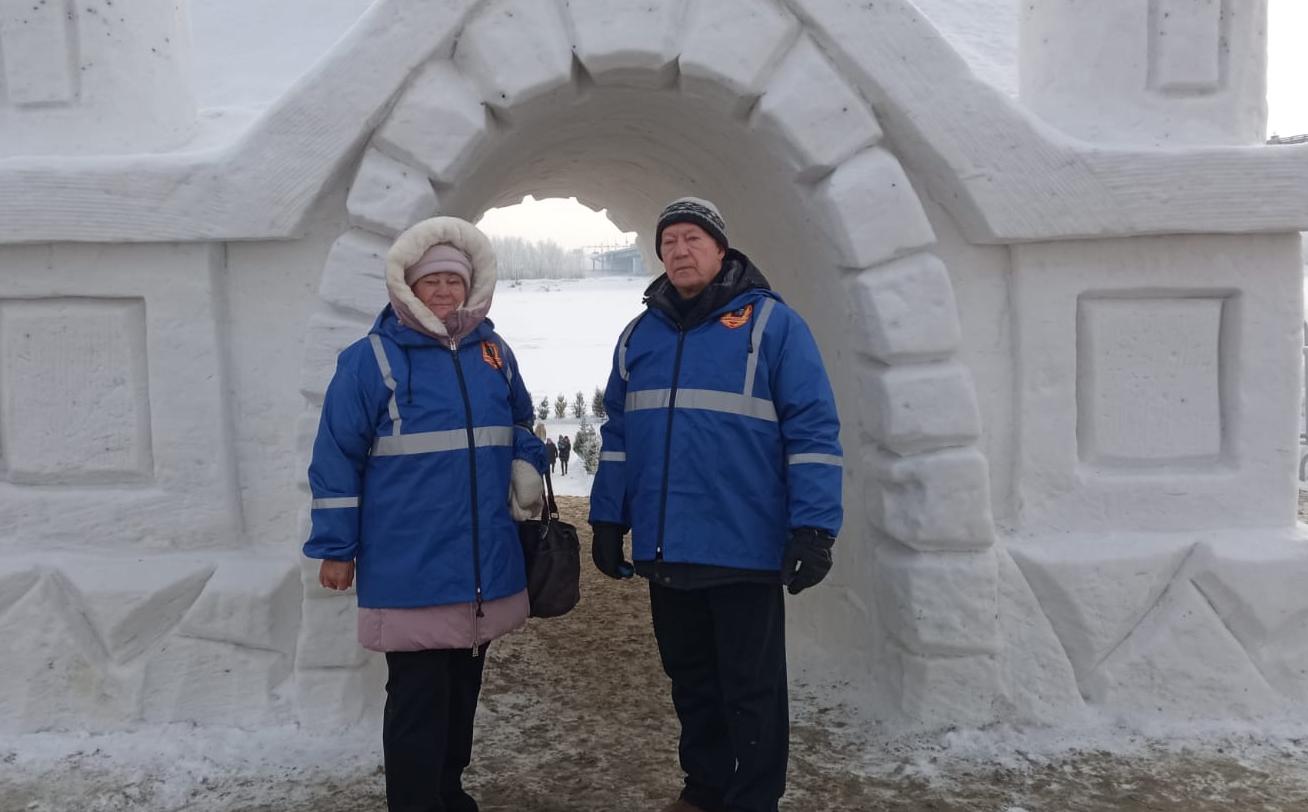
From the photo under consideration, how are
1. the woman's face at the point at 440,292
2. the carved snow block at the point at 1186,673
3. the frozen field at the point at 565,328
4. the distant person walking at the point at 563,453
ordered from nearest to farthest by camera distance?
the woman's face at the point at 440,292
the carved snow block at the point at 1186,673
the distant person walking at the point at 563,453
the frozen field at the point at 565,328

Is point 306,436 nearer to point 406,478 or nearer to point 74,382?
point 74,382

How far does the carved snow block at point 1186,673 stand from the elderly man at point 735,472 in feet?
5.04

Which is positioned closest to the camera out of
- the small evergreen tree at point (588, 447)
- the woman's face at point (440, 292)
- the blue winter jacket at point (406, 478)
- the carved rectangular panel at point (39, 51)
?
the blue winter jacket at point (406, 478)

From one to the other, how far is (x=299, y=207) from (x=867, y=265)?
184 centimetres

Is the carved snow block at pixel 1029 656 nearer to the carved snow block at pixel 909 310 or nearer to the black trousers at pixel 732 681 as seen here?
the carved snow block at pixel 909 310

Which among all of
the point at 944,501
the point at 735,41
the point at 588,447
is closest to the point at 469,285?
the point at 735,41

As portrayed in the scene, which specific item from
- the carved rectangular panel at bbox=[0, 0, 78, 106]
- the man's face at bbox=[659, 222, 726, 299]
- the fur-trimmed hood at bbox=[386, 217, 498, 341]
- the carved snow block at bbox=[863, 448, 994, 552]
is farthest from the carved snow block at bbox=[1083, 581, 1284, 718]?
the carved rectangular panel at bbox=[0, 0, 78, 106]

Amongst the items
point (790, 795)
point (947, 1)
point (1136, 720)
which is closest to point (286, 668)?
point (790, 795)

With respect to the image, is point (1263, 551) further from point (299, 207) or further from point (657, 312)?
point (299, 207)

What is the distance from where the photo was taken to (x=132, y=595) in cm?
338

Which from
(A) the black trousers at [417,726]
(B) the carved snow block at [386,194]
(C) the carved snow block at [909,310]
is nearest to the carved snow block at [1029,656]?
(C) the carved snow block at [909,310]

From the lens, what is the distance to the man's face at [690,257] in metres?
2.62

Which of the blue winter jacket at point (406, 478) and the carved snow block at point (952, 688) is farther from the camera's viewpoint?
the carved snow block at point (952, 688)

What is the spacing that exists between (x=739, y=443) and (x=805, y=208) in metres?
1.28
